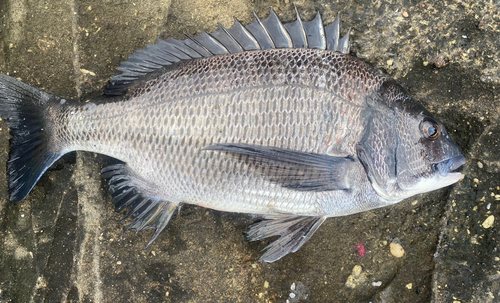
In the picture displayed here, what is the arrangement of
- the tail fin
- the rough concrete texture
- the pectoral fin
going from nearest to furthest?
1. the pectoral fin
2. the tail fin
3. the rough concrete texture

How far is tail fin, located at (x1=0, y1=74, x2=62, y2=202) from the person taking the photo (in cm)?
237

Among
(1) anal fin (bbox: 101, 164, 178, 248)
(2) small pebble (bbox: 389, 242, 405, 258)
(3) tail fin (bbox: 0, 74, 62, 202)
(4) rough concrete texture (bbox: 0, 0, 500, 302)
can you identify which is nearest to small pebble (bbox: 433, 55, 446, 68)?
(4) rough concrete texture (bbox: 0, 0, 500, 302)

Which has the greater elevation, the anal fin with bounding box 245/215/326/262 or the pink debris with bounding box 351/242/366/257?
the anal fin with bounding box 245/215/326/262

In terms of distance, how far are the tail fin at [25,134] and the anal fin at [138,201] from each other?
1.45ft

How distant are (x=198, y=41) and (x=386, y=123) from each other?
1.29 metres

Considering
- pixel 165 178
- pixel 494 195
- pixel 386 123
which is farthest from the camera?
pixel 494 195

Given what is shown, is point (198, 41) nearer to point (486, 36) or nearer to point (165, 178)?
point (165, 178)

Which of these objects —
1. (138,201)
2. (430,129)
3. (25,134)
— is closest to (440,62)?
(430,129)

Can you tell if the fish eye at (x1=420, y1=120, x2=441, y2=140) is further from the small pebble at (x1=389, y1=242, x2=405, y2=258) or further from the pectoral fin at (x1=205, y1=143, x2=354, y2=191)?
the small pebble at (x1=389, y1=242, x2=405, y2=258)

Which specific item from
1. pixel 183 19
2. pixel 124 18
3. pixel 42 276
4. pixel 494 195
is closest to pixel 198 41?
pixel 183 19

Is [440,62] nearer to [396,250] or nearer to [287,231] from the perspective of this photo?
[396,250]

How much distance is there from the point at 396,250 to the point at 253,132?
1414 mm

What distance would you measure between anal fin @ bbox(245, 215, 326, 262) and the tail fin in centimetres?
153

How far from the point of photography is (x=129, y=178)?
2.37m
